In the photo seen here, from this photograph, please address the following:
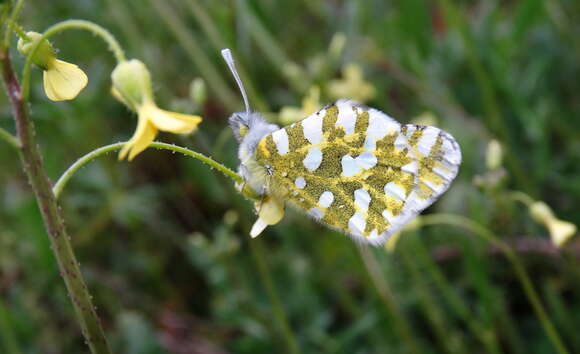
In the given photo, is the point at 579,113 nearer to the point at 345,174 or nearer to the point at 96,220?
the point at 345,174

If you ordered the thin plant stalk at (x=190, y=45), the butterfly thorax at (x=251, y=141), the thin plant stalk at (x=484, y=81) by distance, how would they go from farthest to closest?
the thin plant stalk at (x=190, y=45) < the thin plant stalk at (x=484, y=81) < the butterfly thorax at (x=251, y=141)

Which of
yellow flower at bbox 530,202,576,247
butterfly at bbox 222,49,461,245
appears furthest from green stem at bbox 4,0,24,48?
yellow flower at bbox 530,202,576,247

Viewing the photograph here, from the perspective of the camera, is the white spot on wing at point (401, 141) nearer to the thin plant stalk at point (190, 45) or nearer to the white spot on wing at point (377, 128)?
the white spot on wing at point (377, 128)

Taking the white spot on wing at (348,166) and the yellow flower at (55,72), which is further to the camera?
the white spot on wing at (348,166)

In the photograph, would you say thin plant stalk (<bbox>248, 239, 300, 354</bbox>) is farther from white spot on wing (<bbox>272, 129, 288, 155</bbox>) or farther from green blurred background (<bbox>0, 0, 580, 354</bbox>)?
white spot on wing (<bbox>272, 129, 288, 155</bbox>)

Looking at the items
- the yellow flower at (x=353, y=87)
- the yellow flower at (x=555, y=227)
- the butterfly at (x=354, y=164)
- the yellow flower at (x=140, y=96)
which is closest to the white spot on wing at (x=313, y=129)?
the butterfly at (x=354, y=164)

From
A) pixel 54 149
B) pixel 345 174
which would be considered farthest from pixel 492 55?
pixel 54 149

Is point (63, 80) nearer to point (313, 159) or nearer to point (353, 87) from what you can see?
point (313, 159)
